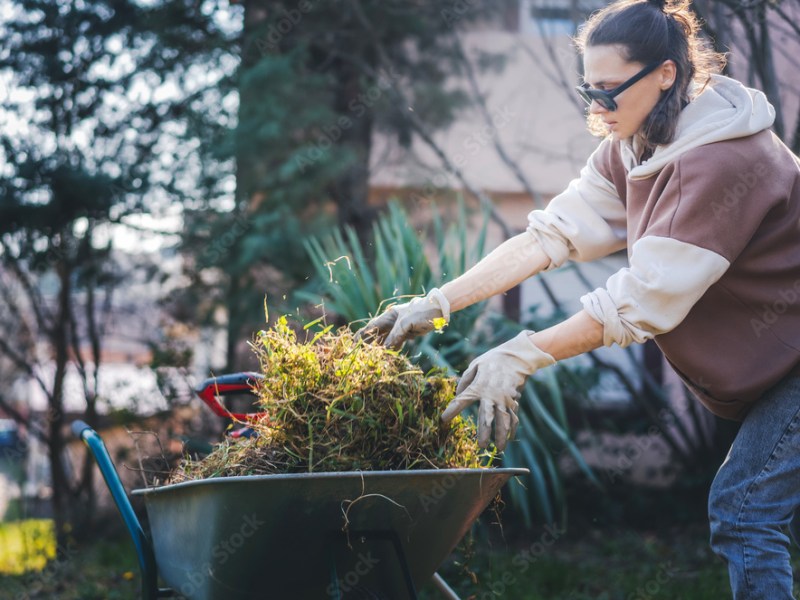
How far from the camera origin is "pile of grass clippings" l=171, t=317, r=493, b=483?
192cm

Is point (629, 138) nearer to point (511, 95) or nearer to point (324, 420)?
point (324, 420)

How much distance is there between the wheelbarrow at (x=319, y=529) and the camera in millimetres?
1780

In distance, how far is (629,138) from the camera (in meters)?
2.23

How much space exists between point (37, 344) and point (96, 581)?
208 centimetres

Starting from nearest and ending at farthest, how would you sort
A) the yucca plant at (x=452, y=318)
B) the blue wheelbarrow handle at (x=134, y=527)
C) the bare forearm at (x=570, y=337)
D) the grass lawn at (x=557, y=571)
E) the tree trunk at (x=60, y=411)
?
the bare forearm at (x=570, y=337) < the blue wheelbarrow handle at (x=134, y=527) < the grass lawn at (x=557, y=571) < the yucca plant at (x=452, y=318) < the tree trunk at (x=60, y=411)

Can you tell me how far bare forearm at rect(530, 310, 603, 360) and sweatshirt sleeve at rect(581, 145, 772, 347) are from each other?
20 millimetres

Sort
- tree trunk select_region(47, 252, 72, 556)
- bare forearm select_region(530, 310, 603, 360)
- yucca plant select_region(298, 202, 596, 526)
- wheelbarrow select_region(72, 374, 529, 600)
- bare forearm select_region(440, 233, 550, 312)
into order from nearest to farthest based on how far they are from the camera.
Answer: wheelbarrow select_region(72, 374, 529, 600) < bare forearm select_region(530, 310, 603, 360) < bare forearm select_region(440, 233, 550, 312) < yucca plant select_region(298, 202, 596, 526) < tree trunk select_region(47, 252, 72, 556)

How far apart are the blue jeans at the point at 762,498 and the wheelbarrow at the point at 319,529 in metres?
0.44

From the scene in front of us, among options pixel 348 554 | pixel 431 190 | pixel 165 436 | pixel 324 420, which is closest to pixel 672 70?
pixel 324 420

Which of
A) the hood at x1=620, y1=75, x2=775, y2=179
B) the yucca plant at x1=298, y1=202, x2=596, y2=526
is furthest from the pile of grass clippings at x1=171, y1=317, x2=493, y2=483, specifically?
the yucca plant at x1=298, y1=202, x2=596, y2=526

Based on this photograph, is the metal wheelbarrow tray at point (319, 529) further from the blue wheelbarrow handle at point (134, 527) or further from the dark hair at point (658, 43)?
the dark hair at point (658, 43)

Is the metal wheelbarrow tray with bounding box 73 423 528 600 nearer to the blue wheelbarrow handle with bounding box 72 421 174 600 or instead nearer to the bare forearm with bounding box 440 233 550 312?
the blue wheelbarrow handle with bounding box 72 421 174 600

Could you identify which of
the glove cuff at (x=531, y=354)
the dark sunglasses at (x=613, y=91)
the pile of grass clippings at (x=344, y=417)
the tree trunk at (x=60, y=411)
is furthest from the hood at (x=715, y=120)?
the tree trunk at (x=60, y=411)

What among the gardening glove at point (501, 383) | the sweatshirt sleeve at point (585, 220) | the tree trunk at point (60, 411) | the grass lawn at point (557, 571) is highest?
the sweatshirt sleeve at point (585, 220)
